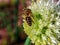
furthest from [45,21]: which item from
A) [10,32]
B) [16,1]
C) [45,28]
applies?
[16,1]

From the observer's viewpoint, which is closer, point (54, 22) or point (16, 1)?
point (54, 22)

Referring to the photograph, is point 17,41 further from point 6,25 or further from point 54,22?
point 54,22

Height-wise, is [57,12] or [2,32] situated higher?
[57,12]

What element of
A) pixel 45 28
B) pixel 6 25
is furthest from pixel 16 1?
pixel 45 28

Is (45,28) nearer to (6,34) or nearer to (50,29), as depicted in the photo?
(50,29)

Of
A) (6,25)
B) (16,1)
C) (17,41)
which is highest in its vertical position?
(16,1)

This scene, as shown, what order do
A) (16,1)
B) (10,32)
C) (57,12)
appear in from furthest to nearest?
(16,1)
(10,32)
(57,12)

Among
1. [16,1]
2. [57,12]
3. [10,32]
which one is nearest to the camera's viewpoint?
[57,12]
